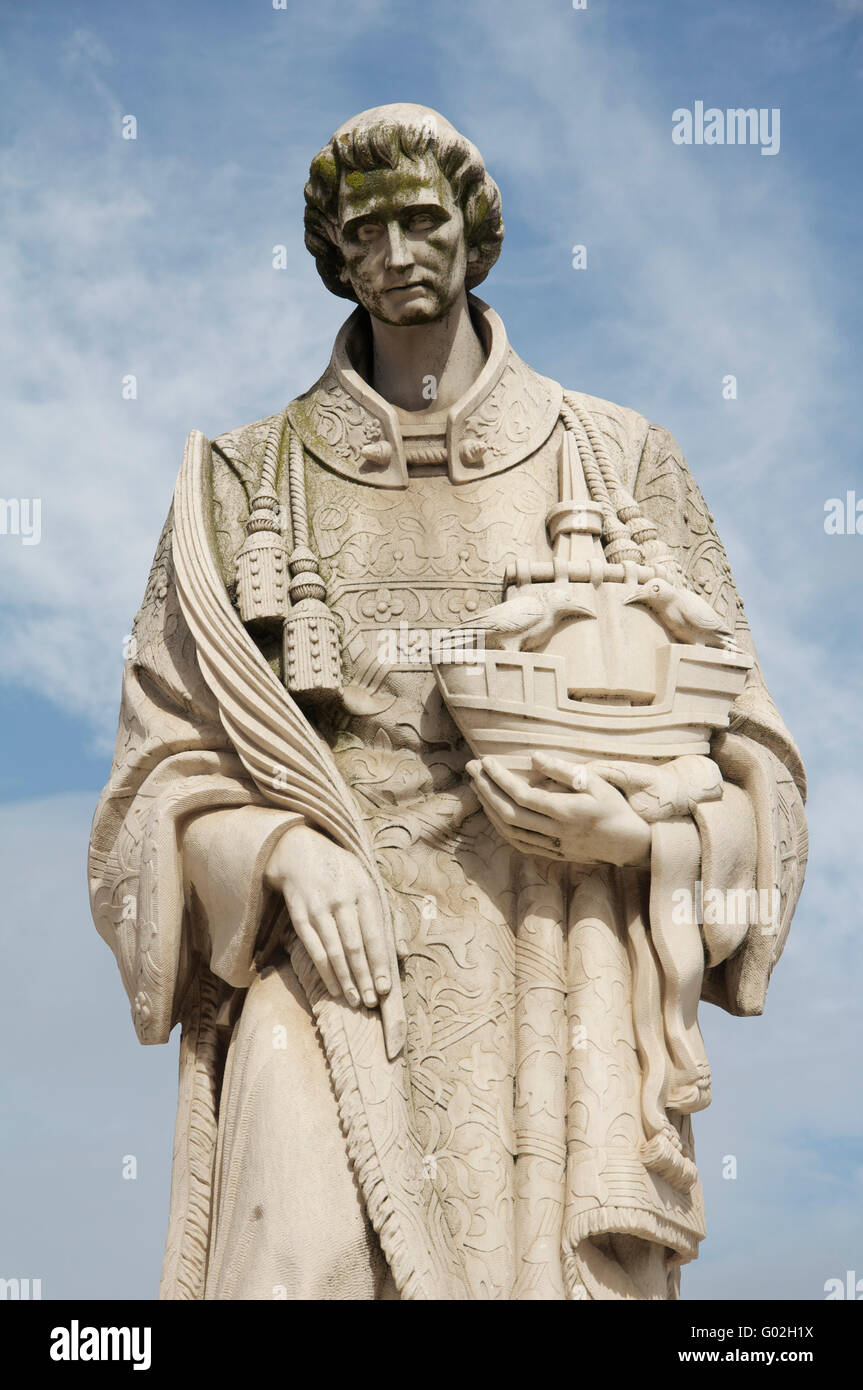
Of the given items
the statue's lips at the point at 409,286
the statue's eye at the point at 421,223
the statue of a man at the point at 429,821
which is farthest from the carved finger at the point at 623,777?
the statue's eye at the point at 421,223

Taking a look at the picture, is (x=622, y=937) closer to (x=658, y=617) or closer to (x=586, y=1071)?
(x=586, y=1071)

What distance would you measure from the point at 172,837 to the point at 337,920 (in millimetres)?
671

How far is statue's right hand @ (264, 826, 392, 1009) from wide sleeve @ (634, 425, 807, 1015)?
1.06 m

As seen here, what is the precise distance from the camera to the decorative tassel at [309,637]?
314 inches

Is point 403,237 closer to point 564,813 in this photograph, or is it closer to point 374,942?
point 564,813

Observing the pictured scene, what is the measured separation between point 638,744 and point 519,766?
398 millimetres

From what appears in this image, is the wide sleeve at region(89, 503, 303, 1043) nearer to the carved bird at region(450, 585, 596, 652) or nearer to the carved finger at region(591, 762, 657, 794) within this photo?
the carved bird at region(450, 585, 596, 652)

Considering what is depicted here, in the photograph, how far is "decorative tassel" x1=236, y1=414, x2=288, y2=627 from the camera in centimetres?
807

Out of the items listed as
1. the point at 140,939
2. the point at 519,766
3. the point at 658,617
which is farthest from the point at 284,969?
the point at 658,617

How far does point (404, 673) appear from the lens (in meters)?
8.13

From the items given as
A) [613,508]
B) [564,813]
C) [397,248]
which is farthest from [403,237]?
[564,813]

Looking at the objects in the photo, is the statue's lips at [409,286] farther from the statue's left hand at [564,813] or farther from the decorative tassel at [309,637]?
the statue's left hand at [564,813]

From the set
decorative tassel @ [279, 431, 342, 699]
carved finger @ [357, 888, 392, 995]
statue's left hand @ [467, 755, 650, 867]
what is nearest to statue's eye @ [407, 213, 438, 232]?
decorative tassel @ [279, 431, 342, 699]

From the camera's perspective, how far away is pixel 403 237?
8.14 metres
